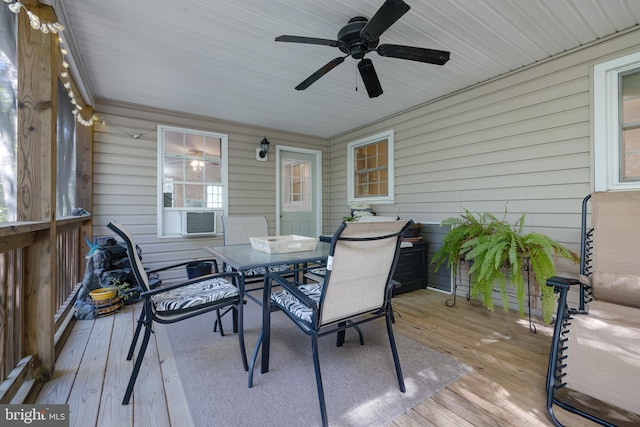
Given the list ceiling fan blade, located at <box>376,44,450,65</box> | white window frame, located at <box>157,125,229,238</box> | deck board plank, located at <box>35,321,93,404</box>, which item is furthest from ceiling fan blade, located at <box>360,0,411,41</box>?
white window frame, located at <box>157,125,229,238</box>

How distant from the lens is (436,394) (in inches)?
62.9

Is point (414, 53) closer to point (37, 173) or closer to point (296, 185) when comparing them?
point (37, 173)

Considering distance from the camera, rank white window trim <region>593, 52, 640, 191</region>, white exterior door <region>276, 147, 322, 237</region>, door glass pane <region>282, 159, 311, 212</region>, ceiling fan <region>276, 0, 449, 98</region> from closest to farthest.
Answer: ceiling fan <region>276, 0, 449, 98</region>
white window trim <region>593, 52, 640, 191</region>
white exterior door <region>276, 147, 322, 237</region>
door glass pane <region>282, 159, 311, 212</region>

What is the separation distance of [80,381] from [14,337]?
459mm

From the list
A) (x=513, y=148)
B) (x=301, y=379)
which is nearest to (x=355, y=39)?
(x=513, y=148)

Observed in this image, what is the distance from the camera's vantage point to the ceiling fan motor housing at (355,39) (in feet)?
6.78

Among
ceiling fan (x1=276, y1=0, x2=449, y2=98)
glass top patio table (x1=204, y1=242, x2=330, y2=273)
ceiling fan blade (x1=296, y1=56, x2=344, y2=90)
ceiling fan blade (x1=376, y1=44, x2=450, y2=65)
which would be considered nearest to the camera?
glass top patio table (x1=204, y1=242, x2=330, y2=273)

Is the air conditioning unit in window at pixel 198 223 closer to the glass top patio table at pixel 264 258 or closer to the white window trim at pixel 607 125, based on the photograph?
the glass top patio table at pixel 264 258

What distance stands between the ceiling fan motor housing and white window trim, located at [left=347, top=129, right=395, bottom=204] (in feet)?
7.78

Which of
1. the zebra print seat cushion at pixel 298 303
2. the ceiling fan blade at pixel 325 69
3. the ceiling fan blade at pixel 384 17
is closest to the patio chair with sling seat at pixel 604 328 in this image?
the zebra print seat cushion at pixel 298 303

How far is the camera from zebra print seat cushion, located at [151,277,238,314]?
5.62ft

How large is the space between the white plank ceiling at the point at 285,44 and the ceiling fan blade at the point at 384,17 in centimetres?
33

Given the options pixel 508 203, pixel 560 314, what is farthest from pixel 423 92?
pixel 560 314

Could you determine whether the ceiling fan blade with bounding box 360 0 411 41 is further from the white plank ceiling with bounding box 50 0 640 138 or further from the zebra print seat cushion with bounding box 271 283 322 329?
the zebra print seat cushion with bounding box 271 283 322 329
